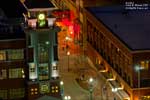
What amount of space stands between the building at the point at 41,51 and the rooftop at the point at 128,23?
14472 mm

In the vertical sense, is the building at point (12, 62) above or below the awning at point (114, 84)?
above

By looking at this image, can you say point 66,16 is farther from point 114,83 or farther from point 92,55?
point 114,83

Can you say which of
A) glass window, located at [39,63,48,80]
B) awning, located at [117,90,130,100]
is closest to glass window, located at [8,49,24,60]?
glass window, located at [39,63,48,80]

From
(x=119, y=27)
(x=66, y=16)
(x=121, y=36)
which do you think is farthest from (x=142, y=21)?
(x=66, y=16)

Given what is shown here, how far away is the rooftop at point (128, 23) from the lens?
95069mm

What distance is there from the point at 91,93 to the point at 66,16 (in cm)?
6258

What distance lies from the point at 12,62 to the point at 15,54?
1.60 metres

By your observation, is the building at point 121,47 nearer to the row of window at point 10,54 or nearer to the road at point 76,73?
the road at point 76,73

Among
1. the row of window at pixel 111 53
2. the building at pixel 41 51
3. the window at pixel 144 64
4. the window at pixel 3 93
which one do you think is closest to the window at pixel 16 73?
the building at pixel 41 51

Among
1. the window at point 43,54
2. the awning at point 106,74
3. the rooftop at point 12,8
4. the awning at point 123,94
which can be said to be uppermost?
the rooftop at point 12,8

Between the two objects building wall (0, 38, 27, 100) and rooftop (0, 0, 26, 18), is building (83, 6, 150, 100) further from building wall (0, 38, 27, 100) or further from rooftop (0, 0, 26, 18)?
rooftop (0, 0, 26, 18)

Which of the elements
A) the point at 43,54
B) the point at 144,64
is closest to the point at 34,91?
the point at 43,54

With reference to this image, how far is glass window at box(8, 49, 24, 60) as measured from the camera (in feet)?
302

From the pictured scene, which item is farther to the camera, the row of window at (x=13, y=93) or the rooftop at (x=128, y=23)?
the rooftop at (x=128, y=23)
